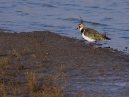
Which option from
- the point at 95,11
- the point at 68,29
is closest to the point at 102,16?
the point at 95,11

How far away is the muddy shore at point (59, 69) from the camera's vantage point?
8859 mm

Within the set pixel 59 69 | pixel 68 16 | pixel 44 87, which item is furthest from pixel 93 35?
pixel 68 16

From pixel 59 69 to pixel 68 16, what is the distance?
9993 millimetres

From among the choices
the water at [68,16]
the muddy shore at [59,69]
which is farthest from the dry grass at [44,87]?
the water at [68,16]

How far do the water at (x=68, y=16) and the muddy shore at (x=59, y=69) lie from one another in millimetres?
1943

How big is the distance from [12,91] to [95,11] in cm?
1374

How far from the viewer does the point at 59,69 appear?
34.7 ft

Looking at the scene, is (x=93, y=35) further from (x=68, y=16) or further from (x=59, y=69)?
(x=68, y=16)

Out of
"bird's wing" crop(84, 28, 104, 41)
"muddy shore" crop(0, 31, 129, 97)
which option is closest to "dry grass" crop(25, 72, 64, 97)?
"muddy shore" crop(0, 31, 129, 97)

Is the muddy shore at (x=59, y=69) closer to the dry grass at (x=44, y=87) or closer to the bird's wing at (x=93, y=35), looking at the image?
the dry grass at (x=44, y=87)

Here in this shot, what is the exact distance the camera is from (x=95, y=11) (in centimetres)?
2202

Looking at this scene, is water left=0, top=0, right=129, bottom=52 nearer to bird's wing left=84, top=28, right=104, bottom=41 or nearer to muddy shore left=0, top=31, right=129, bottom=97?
bird's wing left=84, top=28, right=104, bottom=41

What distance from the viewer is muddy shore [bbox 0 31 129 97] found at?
8.86 metres

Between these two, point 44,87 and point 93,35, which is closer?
point 44,87
